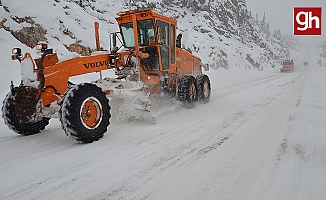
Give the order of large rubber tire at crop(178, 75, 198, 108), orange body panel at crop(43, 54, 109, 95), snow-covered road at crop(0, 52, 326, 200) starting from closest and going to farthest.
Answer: snow-covered road at crop(0, 52, 326, 200) → orange body panel at crop(43, 54, 109, 95) → large rubber tire at crop(178, 75, 198, 108)

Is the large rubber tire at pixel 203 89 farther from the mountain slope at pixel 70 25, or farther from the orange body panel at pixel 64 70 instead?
the orange body panel at pixel 64 70

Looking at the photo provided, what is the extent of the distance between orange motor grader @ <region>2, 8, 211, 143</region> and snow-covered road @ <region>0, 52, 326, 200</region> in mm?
418

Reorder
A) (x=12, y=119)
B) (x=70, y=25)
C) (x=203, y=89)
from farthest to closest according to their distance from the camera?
(x=70, y=25)
(x=203, y=89)
(x=12, y=119)

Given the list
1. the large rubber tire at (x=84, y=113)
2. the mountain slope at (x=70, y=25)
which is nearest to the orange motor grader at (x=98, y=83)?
the large rubber tire at (x=84, y=113)

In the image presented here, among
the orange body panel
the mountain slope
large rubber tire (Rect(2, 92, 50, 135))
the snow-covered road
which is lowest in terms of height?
the snow-covered road

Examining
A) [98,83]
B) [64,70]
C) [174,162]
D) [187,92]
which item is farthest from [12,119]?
[187,92]

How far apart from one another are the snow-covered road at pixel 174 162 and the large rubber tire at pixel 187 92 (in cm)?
217

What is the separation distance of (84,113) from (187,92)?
4062 millimetres

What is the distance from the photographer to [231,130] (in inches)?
198

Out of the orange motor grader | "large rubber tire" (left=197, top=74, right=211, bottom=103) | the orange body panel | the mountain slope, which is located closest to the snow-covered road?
the orange motor grader

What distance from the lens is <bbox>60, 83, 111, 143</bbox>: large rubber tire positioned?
13.1 ft

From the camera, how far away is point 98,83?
18.6ft

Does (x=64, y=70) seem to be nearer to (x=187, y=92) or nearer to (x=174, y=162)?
(x=174, y=162)

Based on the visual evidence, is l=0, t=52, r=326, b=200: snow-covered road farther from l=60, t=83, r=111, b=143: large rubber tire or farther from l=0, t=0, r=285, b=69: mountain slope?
l=0, t=0, r=285, b=69: mountain slope
